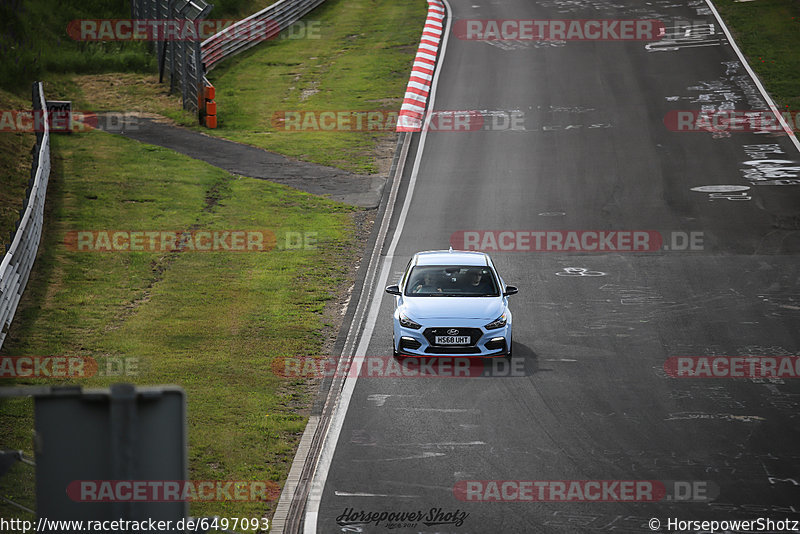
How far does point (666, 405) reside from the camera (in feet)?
42.8

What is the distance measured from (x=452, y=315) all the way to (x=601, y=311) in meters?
3.82

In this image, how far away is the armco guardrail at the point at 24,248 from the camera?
15305 mm

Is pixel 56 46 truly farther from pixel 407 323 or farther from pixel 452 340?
pixel 452 340

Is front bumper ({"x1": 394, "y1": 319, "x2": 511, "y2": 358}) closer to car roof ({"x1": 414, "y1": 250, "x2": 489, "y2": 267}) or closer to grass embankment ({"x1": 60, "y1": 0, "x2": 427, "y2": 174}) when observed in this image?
car roof ({"x1": 414, "y1": 250, "x2": 489, "y2": 267})

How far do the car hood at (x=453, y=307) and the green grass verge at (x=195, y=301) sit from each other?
2003mm

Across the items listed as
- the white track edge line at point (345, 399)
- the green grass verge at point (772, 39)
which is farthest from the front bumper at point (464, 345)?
the green grass verge at point (772, 39)

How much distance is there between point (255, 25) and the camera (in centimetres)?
4047

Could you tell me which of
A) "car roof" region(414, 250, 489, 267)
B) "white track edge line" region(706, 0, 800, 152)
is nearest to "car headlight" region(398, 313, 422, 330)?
"car roof" region(414, 250, 489, 267)

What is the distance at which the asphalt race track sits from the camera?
10680 mm

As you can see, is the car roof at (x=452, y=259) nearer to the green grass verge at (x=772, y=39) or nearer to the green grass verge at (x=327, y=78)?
the green grass verge at (x=327, y=78)

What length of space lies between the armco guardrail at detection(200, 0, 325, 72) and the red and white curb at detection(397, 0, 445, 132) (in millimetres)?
6348

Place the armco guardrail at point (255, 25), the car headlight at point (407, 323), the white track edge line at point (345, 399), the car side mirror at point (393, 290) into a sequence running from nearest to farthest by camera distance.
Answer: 1. the white track edge line at point (345, 399)
2. the car headlight at point (407, 323)
3. the car side mirror at point (393, 290)
4. the armco guardrail at point (255, 25)

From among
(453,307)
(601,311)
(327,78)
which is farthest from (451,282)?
(327,78)

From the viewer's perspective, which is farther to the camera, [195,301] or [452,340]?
[195,301]
